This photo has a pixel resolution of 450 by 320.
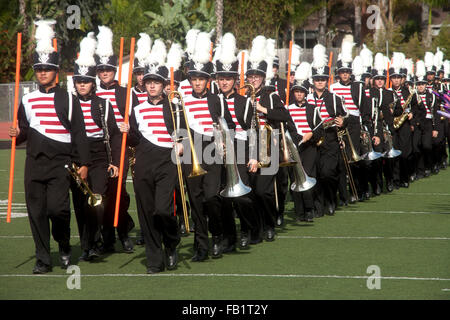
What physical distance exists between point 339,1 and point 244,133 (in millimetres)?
49494

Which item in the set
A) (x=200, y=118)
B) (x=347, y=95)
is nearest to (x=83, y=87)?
(x=200, y=118)

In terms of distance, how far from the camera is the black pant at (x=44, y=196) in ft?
31.1

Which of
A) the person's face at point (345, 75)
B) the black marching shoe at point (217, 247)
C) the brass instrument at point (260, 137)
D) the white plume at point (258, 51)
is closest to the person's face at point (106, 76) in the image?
the brass instrument at point (260, 137)

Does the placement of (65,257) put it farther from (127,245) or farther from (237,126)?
(237,126)

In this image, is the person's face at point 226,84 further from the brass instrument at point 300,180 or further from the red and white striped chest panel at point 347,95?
the red and white striped chest panel at point 347,95

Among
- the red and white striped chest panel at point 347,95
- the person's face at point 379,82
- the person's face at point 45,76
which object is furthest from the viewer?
the person's face at point 379,82

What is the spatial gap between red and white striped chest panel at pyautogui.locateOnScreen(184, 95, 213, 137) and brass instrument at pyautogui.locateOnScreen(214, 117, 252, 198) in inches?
4.0

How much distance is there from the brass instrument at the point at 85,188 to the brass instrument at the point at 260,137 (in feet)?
5.90

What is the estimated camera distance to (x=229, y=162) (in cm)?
1040

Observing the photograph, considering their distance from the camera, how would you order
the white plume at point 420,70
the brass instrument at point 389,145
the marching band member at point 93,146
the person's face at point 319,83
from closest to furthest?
the marching band member at point 93,146 → the person's face at point 319,83 → the brass instrument at point 389,145 → the white plume at point 420,70

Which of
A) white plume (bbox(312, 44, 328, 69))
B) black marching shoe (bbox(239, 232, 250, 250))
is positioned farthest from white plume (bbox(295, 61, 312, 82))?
black marching shoe (bbox(239, 232, 250, 250))

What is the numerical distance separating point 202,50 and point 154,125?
1.16 metres
